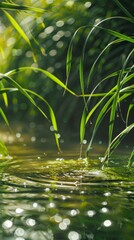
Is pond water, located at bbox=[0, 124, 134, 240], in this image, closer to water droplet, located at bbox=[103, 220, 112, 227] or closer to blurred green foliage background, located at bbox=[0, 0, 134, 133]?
water droplet, located at bbox=[103, 220, 112, 227]

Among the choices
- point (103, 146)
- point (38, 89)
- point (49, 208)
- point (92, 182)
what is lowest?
point (49, 208)

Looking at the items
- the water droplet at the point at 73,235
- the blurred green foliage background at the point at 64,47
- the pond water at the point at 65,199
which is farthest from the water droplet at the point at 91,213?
the blurred green foliage background at the point at 64,47

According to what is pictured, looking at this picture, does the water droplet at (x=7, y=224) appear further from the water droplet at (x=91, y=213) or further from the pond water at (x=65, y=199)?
the water droplet at (x=91, y=213)

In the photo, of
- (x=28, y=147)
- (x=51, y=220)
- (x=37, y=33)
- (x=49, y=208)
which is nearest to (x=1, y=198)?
(x=49, y=208)

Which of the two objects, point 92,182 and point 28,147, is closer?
point 92,182

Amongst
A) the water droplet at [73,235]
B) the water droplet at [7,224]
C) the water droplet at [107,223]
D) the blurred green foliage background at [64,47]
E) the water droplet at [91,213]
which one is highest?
the blurred green foliage background at [64,47]

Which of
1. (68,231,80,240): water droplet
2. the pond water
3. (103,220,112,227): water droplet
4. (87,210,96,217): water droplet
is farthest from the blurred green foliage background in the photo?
(68,231,80,240): water droplet

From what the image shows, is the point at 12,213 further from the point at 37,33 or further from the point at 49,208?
the point at 37,33

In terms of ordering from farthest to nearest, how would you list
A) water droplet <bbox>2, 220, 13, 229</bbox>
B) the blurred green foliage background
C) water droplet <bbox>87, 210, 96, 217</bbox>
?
the blurred green foliage background < water droplet <bbox>87, 210, 96, 217</bbox> < water droplet <bbox>2, 220, 13, 229</bbox>
